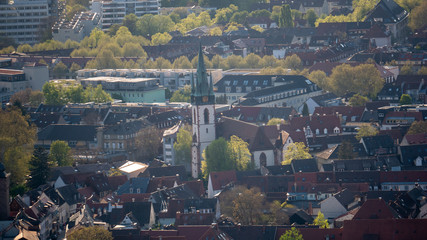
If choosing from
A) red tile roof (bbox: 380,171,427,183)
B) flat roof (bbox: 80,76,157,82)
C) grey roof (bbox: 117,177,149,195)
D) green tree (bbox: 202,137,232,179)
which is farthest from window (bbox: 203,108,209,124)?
flat roof (bbox: 80,76,157,82)

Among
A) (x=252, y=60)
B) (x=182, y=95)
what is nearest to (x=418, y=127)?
(x=182, y=95)

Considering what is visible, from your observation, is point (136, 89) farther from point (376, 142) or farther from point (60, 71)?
point (376, 142)

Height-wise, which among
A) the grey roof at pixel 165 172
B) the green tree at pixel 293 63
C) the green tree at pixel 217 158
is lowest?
the grey roof at pixel 165 172

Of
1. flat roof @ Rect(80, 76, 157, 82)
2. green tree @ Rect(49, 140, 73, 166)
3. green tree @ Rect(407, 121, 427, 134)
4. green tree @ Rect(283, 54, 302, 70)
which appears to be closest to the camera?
green tree @ Rect(407, 121, 427, 134)

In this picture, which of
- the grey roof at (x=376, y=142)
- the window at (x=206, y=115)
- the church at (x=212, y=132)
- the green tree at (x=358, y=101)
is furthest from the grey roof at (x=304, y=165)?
the green tree at (x=358, y=101)

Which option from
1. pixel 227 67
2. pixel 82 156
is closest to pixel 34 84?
pixel 227 67

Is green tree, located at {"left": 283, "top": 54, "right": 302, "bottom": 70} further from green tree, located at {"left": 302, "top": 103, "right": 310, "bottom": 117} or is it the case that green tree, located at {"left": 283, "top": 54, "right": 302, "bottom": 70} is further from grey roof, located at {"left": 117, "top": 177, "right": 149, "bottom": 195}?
grey roof, located at {"left": 117, "top": 177, "right": 149, "bottom": 195}

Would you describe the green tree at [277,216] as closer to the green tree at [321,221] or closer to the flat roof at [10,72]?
the green tree at [321,221]
